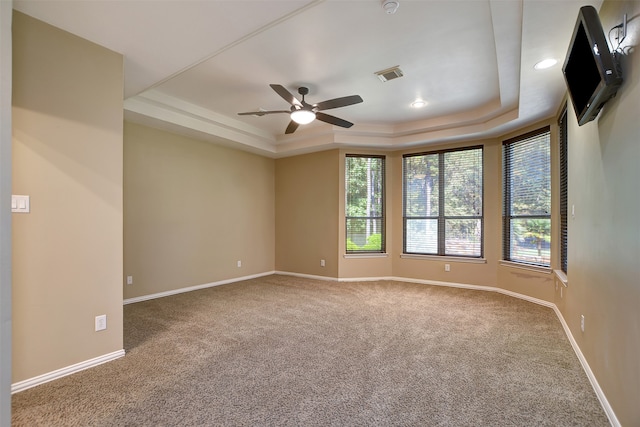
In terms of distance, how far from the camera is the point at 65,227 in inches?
93.4

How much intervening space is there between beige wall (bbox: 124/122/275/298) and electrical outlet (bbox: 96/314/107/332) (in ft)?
6.31

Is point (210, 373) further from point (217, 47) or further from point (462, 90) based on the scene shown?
point (462, 90)

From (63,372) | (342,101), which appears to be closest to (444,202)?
(342,101)

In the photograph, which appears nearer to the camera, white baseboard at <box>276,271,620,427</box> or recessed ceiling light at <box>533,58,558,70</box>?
white baseboard at <box>276,271,620,427</box>

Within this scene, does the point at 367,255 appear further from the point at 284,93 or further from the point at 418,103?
the point at 284,93

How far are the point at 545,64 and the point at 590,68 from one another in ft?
3.56

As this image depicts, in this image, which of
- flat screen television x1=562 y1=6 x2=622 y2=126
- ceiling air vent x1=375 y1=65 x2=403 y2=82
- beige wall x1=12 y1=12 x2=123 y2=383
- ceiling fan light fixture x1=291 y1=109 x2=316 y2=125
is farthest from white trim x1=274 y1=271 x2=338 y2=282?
flat screen television x1=562 y1=6 x2=622 y2=126

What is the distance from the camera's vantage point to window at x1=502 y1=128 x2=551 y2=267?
423cm

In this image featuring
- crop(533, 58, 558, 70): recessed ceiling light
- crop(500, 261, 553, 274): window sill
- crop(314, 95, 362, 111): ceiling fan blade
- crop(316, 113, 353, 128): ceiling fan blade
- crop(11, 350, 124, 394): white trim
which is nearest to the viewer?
crop(11, 350, 124, 394): white trim

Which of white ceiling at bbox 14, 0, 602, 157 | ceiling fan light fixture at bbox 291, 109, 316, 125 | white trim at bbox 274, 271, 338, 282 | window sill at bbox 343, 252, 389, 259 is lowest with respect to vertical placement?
white trim at bbox 274, 271, 338, 282

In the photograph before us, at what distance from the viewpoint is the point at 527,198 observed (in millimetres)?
4492

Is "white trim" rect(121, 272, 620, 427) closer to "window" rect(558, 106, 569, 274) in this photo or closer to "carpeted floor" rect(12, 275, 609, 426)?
"carpeted floor" rect(12, 275, 609, 426)

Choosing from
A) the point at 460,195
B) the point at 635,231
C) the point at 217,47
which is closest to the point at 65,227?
the point at 217,47

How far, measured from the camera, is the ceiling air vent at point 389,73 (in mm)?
3328
